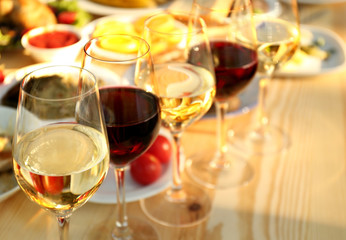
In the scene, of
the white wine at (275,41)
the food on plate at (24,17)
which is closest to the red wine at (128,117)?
the white wine at (275,41)

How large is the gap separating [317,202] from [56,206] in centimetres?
57

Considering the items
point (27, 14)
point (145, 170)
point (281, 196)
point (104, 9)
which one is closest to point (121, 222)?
point (145, 170)

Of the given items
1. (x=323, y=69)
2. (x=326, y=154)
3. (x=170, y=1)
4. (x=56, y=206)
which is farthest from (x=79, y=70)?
(x=170, y=1)

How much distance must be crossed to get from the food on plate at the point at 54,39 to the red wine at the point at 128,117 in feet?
2.91

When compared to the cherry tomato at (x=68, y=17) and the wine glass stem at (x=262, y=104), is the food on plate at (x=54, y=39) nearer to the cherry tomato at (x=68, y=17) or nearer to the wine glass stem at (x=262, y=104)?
the cherry tomato at (x=68, y=17)

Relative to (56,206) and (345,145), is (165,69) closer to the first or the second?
(56,206)

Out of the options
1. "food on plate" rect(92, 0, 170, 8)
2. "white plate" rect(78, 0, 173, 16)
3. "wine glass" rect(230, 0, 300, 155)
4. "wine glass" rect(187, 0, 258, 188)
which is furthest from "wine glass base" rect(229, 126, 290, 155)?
"food on plate" rect(92, 0, 170, 8)

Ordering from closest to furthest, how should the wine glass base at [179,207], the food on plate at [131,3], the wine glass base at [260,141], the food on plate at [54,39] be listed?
the wine glass base at [179,207]
the wine glass base at [260,141]
the food on plate at [54,39]
the food on plate at [131,3]

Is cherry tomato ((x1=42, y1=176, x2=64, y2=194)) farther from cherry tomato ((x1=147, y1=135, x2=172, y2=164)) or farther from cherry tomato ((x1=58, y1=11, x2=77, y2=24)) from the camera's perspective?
cherry tomato ((x1=58, y1=11, x2=77, y2=24))

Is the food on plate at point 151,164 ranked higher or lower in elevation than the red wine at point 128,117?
lower

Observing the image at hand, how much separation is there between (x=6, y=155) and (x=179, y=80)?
0.41 m

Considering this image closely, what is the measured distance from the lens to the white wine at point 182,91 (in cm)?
88

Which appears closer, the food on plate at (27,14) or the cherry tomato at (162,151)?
the cherry tomato at (162,151)

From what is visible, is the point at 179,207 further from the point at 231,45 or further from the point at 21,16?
the point at 21,16
